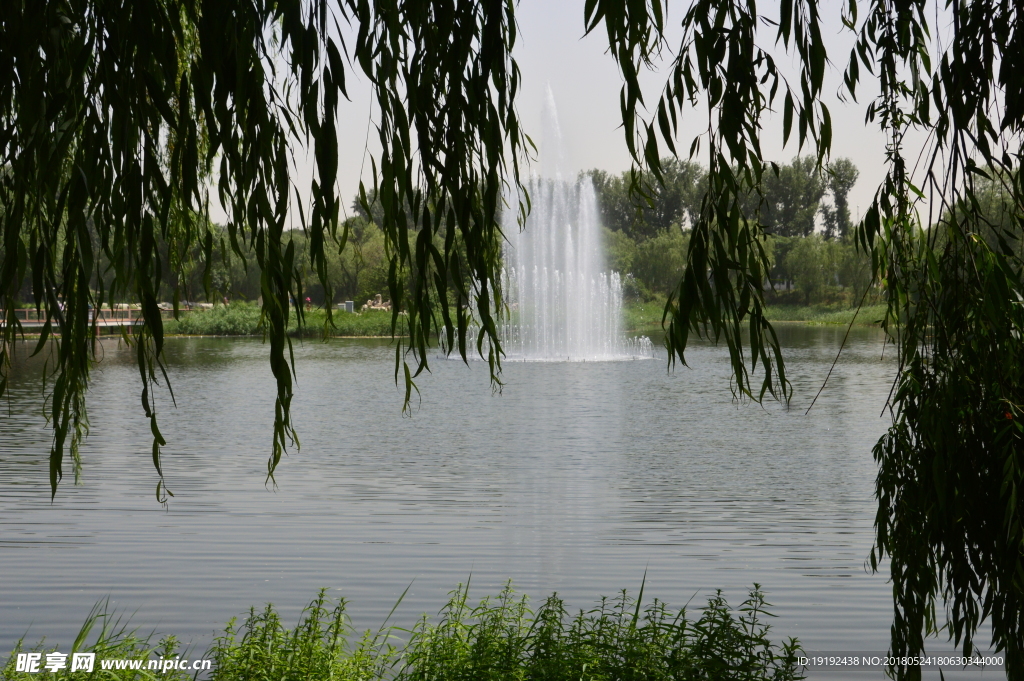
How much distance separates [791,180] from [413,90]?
45.1m

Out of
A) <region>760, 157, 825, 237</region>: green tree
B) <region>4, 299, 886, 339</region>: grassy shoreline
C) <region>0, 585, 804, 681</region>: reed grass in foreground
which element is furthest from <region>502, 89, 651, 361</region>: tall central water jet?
<region>760, 157, 825, 237</region>: green tree

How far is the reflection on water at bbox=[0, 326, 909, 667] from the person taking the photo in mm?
4797

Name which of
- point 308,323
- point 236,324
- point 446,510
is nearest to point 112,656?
point 446,510

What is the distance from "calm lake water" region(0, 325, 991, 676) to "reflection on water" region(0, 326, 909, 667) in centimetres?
2

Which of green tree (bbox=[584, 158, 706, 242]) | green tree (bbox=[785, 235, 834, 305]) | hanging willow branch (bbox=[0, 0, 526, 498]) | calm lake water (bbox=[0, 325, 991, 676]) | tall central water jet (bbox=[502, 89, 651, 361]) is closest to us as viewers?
hanging willow branch (bbox=[0, 0, 526, 498])

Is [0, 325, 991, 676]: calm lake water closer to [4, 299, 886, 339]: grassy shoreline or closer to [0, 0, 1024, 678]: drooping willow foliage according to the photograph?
[0, 0, 1024, 678]: drooping willow foliage

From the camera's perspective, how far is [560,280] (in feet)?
A: 79.3

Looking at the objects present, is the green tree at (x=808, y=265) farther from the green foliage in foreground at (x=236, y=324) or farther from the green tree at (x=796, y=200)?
the green foliage in foreground at (x=236, y=324)

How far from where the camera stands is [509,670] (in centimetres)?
316

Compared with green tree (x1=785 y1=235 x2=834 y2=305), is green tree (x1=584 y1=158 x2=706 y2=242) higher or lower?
higher

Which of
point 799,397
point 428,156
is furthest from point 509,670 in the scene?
point 799,397

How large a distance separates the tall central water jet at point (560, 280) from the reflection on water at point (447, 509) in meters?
9.27

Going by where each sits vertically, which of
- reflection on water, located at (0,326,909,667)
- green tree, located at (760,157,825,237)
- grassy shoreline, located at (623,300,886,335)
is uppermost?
green tree, located at (760,157,825,237)

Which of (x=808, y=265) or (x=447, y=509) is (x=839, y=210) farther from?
(x=447, y=509)
